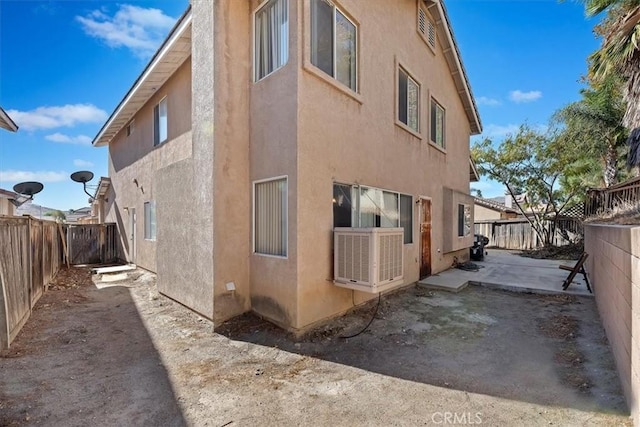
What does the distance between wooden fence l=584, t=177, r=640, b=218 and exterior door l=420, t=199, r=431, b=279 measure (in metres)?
4.44

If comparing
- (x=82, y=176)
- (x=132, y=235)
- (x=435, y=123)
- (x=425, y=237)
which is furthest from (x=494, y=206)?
(x=82, y=176)

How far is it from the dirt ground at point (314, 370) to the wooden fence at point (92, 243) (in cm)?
721

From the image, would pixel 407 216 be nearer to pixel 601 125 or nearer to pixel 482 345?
pixel 482 345

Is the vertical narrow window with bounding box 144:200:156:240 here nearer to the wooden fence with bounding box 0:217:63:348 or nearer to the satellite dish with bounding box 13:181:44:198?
the wooden fence with bounding box 0:217:63:348

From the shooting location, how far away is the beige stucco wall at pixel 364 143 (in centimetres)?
513

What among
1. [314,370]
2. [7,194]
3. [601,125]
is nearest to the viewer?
[314,370]

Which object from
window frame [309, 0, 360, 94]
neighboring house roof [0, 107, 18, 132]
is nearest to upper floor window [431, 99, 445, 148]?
window frame [309, 0, 360, 94]

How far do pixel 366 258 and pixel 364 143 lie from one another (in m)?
2.66

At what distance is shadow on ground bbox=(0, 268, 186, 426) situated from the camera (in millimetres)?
3078

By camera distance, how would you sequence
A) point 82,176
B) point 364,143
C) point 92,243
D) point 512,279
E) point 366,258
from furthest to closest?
point 82,176, point 92,243, point 512,279, point 364,143, point 366,258

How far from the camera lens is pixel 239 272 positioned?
19.1 ft

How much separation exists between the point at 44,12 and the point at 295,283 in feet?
31.0

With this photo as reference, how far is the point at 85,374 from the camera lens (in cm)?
392

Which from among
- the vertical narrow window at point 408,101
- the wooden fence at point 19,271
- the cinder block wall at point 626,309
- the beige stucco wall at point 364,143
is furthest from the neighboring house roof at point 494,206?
the wooden fence at point 19,271
